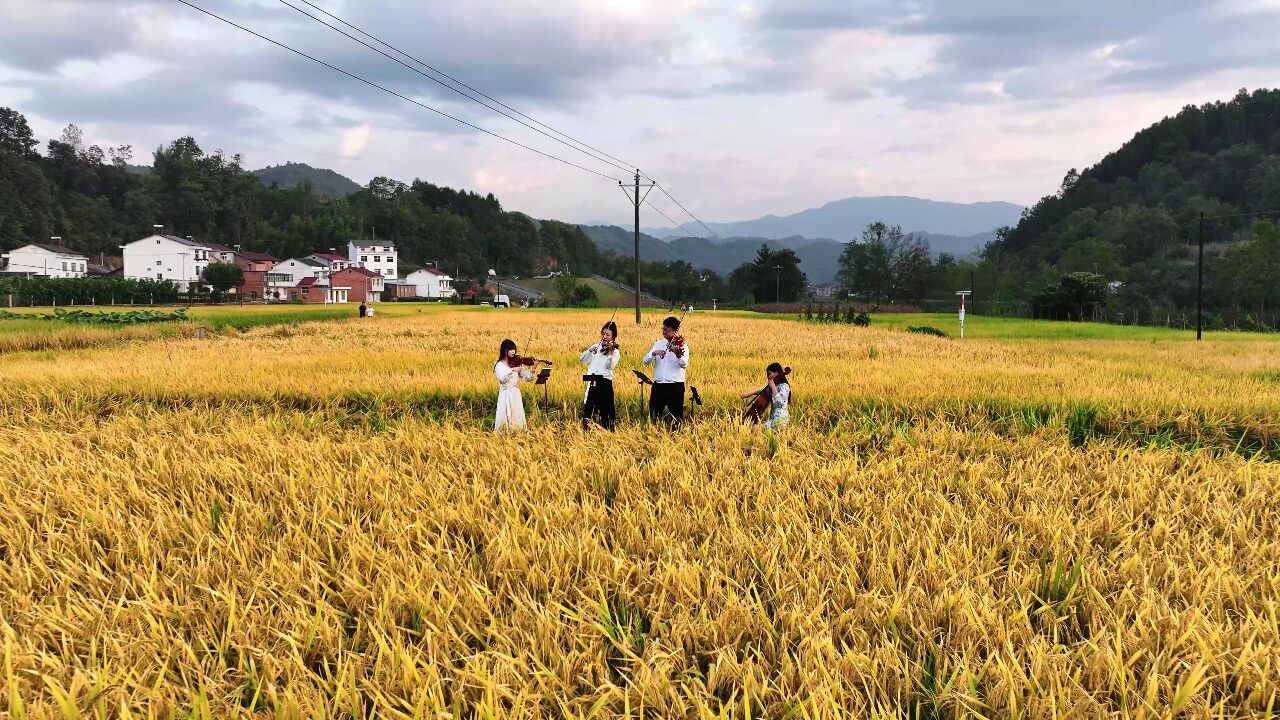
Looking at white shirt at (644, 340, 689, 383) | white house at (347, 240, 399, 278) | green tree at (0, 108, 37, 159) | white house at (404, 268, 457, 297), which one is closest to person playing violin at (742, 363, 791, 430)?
white shirt at (644, 340, 689, 383)

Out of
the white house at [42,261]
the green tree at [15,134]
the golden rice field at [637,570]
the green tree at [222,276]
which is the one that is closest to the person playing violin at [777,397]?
the golden rice field at [637,570]

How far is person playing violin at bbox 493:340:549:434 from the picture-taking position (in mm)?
6164

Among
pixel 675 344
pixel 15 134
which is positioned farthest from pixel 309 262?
pixel 675 344

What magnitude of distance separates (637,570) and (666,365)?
143 inches

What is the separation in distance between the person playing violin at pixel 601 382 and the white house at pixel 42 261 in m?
75.1

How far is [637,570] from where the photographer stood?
3186 mm

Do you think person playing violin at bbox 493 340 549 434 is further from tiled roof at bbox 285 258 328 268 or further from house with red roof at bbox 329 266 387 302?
tiled roof at bbox 285 258 328 268

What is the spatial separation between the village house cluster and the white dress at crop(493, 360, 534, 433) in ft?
204

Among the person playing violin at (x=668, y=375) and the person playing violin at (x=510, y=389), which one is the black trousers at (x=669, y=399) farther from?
the person playing violin at (x=510, y=389)

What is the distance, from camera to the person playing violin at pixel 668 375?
648 centimetres

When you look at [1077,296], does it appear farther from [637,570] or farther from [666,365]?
[637,570]

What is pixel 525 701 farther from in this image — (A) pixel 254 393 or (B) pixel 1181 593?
(A) pixel 254 393

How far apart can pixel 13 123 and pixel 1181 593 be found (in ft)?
401

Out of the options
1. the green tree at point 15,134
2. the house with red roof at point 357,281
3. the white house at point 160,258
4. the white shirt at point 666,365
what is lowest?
the white shirt at point 666,365
